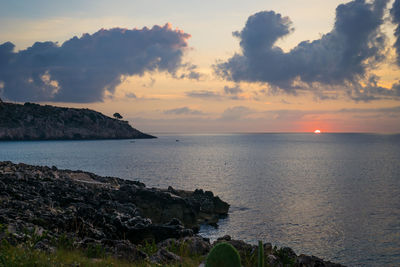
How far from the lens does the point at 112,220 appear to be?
17.2 meters

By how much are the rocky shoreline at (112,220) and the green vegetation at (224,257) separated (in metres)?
4.76

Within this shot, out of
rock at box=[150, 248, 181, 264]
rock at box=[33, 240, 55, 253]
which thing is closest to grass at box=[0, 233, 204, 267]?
rock at box=[33, 240, 55, 253]

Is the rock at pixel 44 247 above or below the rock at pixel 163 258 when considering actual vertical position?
above

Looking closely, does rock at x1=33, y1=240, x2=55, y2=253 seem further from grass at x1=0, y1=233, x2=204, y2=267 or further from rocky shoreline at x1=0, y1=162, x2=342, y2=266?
grass at x1=0, y1=233, x2=204, y2=267

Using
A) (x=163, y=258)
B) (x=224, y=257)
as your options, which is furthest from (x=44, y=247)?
(x=224, y=257)

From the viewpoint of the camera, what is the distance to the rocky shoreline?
10164mm

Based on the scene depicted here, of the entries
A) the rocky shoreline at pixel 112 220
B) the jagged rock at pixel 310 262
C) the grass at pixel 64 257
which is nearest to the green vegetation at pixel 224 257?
the grass at pixel 64 257

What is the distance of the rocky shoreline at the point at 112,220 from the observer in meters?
10.2

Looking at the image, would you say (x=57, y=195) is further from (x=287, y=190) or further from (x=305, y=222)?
(x=287, y=190)

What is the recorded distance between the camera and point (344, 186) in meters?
52.8

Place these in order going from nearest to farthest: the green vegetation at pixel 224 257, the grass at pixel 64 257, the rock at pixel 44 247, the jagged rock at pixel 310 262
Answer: the green vegetation at pixel 224 257
the grass at pixel 64 257
the rock at pixel 44 247
the jagged rock at pixel 310 262

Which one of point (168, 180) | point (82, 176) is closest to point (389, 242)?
point (82, 176)

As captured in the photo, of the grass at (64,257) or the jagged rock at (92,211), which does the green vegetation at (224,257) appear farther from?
the jagged rock at (92,211)

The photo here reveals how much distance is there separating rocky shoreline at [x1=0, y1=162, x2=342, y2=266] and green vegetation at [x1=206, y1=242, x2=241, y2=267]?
15.6 feet
